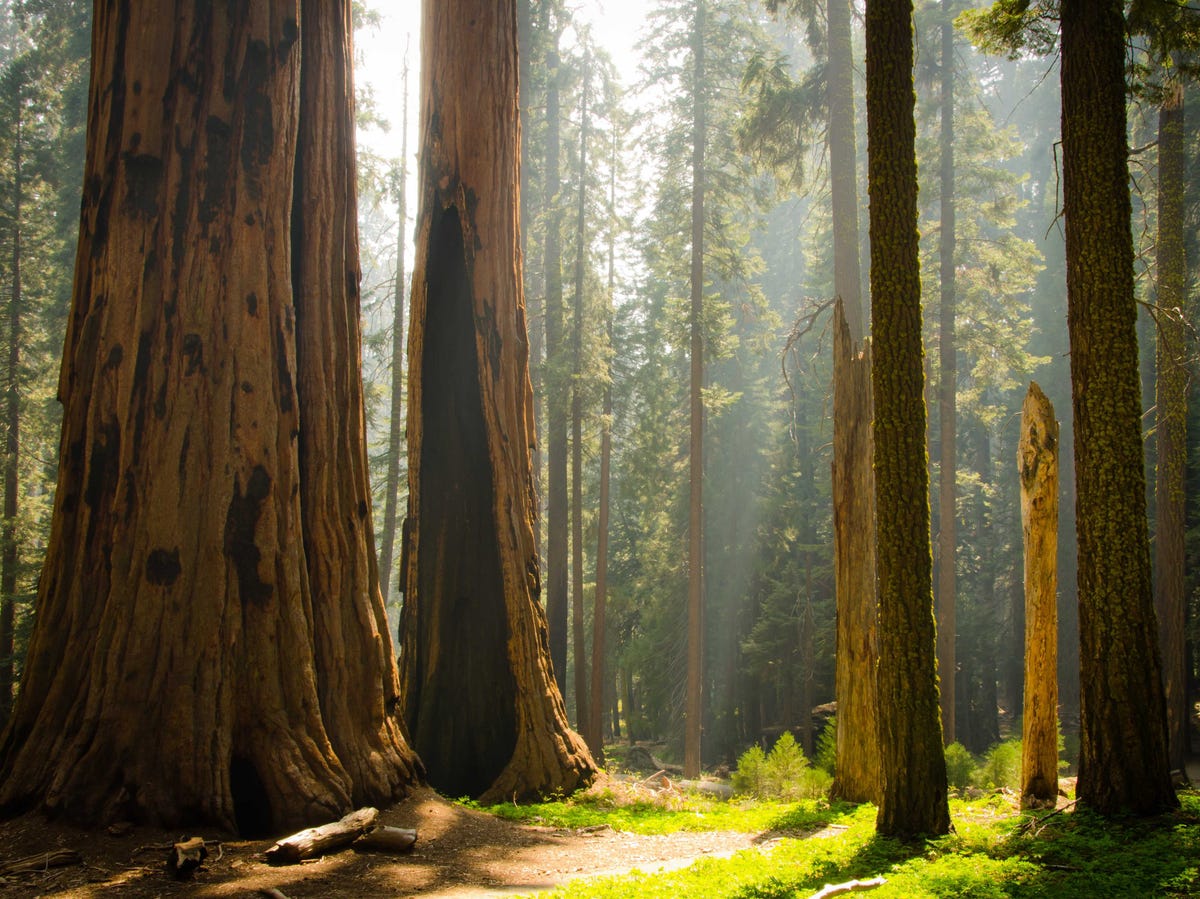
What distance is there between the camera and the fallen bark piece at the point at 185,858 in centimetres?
427

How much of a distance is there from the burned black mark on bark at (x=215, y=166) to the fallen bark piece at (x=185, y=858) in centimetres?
383

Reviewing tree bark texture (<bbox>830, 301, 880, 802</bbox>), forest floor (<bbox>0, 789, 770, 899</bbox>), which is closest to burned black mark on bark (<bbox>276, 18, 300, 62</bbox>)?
forest floor (<bbox>0, 789, 770, 899</bbox>)

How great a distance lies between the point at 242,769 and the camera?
539 cm

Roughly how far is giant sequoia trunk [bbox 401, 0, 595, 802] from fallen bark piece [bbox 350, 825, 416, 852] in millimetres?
3070

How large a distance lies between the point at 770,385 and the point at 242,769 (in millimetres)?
29273

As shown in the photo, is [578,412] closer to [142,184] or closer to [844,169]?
[844,169]

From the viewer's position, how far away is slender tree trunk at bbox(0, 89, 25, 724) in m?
18.5

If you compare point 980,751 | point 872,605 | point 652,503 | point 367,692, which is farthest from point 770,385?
point 367,692

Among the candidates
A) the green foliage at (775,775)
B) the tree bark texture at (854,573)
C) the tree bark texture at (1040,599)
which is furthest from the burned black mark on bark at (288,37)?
the green foliage at (775,775)

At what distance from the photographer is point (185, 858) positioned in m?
4.30

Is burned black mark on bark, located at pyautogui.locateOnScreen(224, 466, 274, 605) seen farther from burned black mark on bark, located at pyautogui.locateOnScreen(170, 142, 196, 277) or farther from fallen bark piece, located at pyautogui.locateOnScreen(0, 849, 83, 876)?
fallen bark piece, located at pyautogui.locateOnScreen(0, 849, 83, 876)

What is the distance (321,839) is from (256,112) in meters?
4.81

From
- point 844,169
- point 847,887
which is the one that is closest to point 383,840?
point 847,887

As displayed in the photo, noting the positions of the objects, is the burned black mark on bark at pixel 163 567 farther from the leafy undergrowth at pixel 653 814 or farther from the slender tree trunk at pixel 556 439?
the slender tree trunk at pixel 556 439
